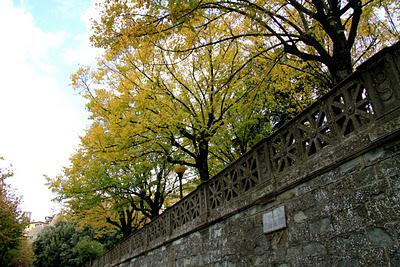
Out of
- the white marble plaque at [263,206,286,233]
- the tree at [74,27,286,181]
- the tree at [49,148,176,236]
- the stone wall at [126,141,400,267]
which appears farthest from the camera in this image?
the tree at [49,148,176,236]

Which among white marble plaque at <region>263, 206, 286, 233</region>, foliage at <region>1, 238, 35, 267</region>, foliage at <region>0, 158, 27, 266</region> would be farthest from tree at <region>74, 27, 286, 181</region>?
foliage at <region>1, 238, 35, 267</region>

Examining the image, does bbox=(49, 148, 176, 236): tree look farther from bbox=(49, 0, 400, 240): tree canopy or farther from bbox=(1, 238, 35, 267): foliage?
bbox=(1, 238, 35, 267): foliage

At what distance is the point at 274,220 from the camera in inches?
196

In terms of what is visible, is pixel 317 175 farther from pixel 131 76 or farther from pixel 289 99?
pixel 289 99

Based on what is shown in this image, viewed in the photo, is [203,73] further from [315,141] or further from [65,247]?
[65,247]

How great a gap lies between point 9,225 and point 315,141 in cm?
2525

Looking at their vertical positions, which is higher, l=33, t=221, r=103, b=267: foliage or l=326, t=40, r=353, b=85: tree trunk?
l=326, t=40, r=353, b=85: tree trunk

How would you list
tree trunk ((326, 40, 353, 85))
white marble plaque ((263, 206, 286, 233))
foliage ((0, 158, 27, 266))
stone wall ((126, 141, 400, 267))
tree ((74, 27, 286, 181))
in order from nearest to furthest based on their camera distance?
stone wall ((126, 141, 400, 267))
white marble plaque ((263, 206, 286, 233))
tree trunk ((326, 40, 353, 85))
tree ((74, 27, 286, 181))
foliage ((0, 158, 27, 266))

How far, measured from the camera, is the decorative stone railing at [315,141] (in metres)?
3.38

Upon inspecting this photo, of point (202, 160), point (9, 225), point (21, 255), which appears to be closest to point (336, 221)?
point (202, 160)

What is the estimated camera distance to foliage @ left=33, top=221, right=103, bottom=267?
31000 millimetres

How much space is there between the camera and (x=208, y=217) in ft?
23.5

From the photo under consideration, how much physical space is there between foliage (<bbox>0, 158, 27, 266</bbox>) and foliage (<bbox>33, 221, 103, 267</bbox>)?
3.73 meters

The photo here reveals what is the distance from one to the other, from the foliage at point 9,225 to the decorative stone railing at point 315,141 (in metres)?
20.3
